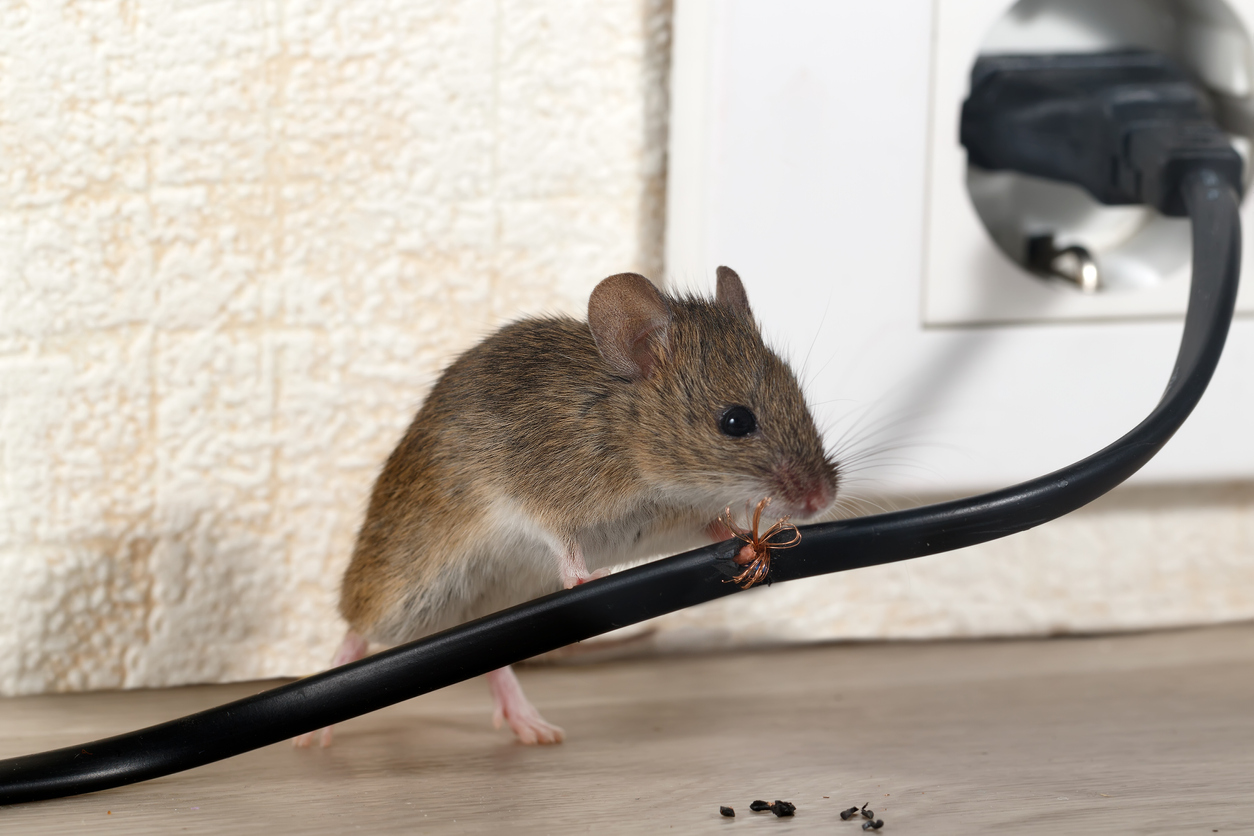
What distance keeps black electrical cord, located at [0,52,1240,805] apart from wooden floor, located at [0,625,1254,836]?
19mm

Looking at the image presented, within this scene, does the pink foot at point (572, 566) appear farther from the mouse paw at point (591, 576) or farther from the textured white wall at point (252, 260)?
the textured white wall at point (252, 260)

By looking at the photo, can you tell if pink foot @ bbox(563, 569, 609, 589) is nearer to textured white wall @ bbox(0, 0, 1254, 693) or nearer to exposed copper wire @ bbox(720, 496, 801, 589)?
exposed copper wire @ bbox(720, 496, 801, 589)

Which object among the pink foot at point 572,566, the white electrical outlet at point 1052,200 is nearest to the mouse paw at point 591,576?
the pink foot at point 572,566

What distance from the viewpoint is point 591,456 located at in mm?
495

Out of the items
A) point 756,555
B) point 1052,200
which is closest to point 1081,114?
point 1052,200

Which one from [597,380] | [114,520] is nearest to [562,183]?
[597,380]

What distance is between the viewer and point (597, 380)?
51 centimetres

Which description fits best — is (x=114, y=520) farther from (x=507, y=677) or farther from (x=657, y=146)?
(x=657, y=146)

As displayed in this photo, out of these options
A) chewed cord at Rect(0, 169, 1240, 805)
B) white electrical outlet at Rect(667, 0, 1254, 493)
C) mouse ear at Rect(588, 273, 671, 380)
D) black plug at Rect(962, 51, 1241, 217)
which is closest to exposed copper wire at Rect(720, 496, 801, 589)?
chewed cord at Rect(0, 169, 1240, 805)

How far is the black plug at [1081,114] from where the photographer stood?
64 cm

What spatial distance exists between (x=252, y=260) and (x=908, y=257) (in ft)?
1.29

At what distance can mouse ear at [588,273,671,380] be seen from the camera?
0.47m

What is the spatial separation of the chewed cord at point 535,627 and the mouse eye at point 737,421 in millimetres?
97

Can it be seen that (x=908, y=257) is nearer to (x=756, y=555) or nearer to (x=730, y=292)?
(x=730, y=292)
